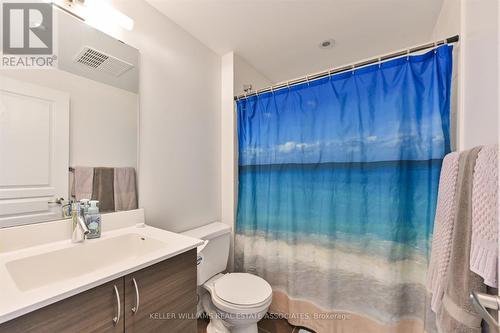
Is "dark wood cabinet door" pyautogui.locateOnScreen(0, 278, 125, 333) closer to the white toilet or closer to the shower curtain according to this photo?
the white toilet

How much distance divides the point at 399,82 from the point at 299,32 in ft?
2.76

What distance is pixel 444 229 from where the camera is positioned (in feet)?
2.41

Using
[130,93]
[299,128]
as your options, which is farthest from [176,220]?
[299,128]

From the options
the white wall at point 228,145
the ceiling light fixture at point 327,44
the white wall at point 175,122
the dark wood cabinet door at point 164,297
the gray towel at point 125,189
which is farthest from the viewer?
the white wall at point 228,145

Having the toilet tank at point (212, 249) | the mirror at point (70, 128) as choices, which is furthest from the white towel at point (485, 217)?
the mirror at point (70, 128)

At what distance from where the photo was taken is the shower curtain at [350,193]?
3.88ft

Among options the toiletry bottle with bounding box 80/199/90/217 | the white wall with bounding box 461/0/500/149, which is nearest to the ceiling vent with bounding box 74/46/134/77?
the toiletry bottle with bounding box 80/199/90/217

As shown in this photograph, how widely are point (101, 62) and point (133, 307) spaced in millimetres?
1275

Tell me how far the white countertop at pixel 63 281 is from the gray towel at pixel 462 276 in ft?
3.16

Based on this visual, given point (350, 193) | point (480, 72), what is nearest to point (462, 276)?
point (480, 72)

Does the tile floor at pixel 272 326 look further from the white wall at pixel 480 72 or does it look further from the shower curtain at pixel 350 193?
the white wall at pixel 480 72

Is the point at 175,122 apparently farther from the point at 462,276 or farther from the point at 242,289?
the point at 462,276

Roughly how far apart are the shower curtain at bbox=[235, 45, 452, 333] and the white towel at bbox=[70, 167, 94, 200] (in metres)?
1.14

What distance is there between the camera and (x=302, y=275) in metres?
1.58
